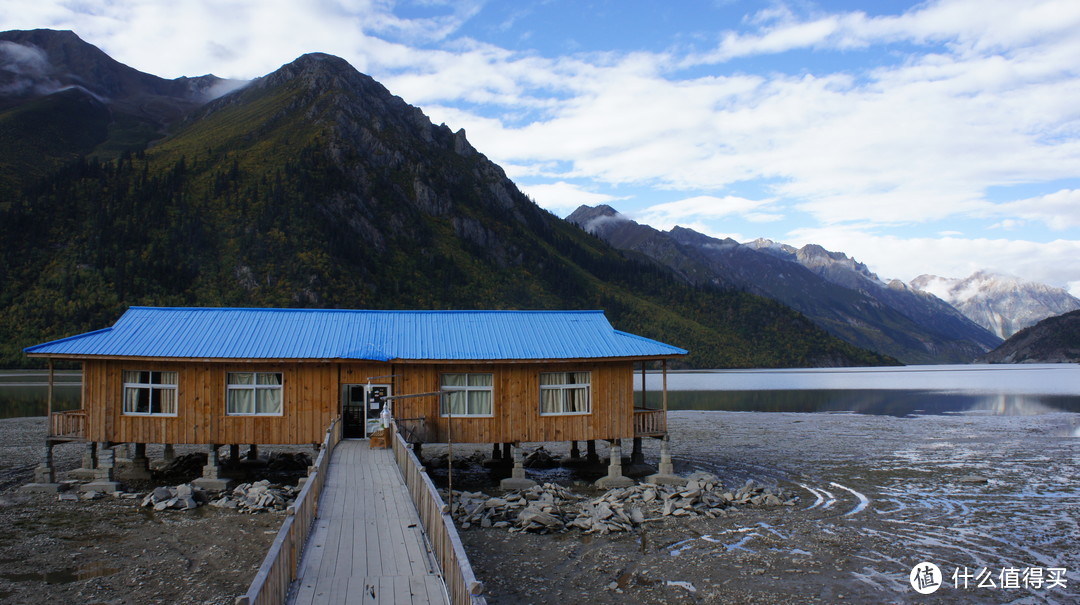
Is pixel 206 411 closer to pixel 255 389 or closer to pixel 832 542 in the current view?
pixel 255 389

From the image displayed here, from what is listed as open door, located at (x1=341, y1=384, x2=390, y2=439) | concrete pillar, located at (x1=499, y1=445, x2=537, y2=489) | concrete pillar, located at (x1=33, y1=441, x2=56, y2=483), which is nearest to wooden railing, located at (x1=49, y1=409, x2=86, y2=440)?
concrete pillar, located at (x1=33, y1=441, x2=56, y2=483)

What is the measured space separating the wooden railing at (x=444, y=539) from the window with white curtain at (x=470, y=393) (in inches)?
410

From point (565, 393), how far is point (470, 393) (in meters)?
3.67

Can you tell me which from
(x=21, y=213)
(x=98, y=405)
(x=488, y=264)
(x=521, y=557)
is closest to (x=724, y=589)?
(x=521, y=557)

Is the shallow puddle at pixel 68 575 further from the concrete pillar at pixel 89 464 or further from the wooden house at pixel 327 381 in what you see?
the concrete pillar at pixel 89 464

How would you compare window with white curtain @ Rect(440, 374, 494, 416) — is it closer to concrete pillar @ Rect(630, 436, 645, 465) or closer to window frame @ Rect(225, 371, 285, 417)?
window frame @ Rect(225, 371, 285, 417)

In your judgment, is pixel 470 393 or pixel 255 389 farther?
pixel 470 393

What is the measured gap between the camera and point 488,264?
166 m

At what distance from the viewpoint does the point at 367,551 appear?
12539mm

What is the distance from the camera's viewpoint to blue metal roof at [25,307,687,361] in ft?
87.9

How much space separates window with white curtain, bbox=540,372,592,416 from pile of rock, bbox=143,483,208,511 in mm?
12309

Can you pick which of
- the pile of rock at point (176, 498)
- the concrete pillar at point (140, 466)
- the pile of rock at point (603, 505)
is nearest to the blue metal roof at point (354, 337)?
the pile of rock at point (176, 498)

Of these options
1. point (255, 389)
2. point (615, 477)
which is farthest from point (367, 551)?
point (615, 477)

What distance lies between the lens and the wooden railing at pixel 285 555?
7836 mm
